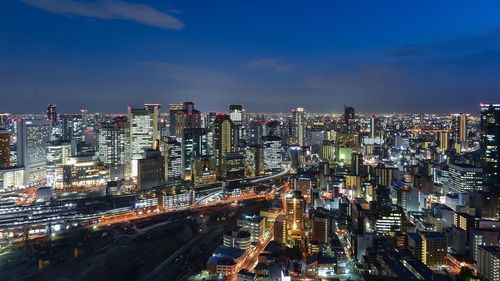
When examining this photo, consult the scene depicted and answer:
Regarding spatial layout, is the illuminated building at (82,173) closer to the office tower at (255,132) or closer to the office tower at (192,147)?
the office tower at (192,147)

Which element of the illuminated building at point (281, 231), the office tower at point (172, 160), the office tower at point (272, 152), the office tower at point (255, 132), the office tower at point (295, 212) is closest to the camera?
the illuminated building at point (281, 231)

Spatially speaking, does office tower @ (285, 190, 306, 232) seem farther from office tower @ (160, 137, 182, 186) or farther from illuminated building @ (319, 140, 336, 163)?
illuminated building @ (319, 140, 336, 163)

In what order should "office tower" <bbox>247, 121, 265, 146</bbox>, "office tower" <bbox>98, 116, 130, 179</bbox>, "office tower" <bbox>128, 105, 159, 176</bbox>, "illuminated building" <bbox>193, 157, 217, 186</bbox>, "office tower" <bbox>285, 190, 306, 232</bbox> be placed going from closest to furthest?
"office tower" <bbox>285, 190, 306, 232</bbox> < "illuminated building" <bbox>193, 157, 217, 186</bbox> < "office tower" <bbox>98, 116, 130, 179</bbox> < "office tower" <bbox>128, 105, 159, 176</bbox> < "office tower" <bbox>247, 121, 265, 146</bbox>

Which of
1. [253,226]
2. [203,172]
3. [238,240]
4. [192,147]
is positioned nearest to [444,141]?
[203,172]

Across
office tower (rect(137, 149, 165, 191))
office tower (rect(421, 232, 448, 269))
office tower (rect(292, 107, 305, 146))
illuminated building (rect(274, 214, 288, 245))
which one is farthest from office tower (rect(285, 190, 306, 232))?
office tower (rect(292, 107, 305, 146))

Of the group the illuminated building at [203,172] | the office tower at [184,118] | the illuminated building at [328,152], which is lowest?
the illuminated building at [203,172]

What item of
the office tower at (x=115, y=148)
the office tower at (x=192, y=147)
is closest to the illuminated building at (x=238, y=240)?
the office tower at (x=192, y=147)
